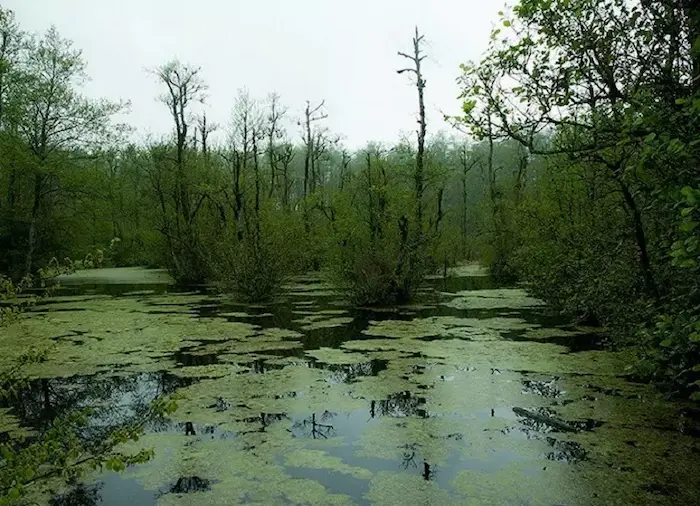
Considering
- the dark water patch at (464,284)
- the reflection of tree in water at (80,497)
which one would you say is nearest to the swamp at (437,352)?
the reflection of tree in water at (80,497)

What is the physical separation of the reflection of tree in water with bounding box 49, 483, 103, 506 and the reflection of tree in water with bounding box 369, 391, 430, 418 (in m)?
2.06

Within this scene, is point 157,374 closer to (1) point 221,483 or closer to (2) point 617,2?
(1) point 221,483

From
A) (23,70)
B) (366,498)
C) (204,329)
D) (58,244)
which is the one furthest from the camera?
(58,244)

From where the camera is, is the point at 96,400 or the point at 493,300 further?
the point at 493,300

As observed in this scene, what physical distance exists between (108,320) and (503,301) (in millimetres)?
7887

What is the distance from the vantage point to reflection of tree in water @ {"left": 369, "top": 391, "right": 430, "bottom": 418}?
4454 millimetres

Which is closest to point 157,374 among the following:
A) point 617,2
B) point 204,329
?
point 204,329

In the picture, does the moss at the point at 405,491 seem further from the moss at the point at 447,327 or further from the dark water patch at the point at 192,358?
the moss at the point at 447,327

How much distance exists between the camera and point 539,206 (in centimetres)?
1148

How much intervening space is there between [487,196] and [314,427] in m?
16.5

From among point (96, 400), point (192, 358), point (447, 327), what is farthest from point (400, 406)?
point (447, 327)

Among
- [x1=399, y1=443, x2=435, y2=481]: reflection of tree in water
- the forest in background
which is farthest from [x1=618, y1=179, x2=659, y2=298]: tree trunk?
[x1=399, y1=443, x2=435, y2=481]: reflection of tree in water

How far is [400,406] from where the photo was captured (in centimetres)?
465

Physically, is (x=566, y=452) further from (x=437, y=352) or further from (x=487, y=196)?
(x=487, y=196)
